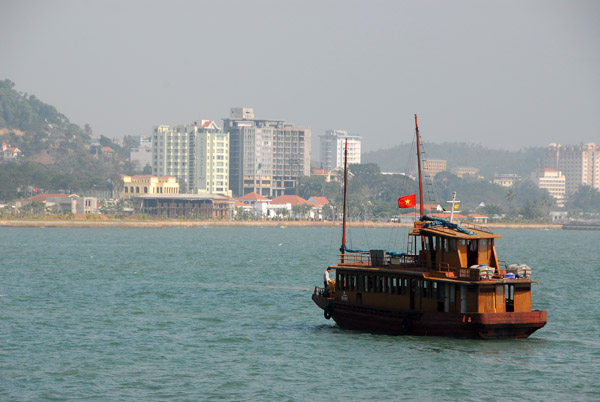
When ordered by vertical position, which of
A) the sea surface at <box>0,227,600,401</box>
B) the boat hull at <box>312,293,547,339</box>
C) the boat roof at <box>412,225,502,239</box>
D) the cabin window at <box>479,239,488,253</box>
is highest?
the boat roof at <box>412,225,502,239</box>

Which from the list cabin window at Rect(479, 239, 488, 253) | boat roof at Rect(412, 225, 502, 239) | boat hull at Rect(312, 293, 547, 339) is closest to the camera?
boat hull at Rect(312, 293, 547, 339)

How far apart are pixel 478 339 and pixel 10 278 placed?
4245 centimetres

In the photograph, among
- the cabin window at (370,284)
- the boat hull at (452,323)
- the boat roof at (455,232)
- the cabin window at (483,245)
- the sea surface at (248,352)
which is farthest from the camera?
the cabin window at (370,284)

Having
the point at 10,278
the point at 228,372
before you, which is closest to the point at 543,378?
the point at 228,372

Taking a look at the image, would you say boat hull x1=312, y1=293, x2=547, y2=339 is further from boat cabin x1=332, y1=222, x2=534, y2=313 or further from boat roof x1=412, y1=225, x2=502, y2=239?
boat roof x1=412, y1=225, x2=502, y2=239

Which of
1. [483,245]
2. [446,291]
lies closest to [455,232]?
[483,245]

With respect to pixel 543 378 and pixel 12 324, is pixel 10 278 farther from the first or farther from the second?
pixel 543 378

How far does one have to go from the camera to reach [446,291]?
37312 millimetres

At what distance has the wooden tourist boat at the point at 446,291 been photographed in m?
36.6

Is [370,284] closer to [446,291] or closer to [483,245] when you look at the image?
[446,291]

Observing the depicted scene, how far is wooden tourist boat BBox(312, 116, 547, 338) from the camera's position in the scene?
3662 centimetres

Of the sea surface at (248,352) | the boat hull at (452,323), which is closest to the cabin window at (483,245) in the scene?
the boat hull at (452,323)

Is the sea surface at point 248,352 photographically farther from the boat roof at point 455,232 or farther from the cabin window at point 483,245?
the boat roof at point 455,232

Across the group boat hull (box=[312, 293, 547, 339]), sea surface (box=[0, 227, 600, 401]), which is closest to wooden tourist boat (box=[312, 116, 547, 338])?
boat hull (box=[312, 293, 547, 339])
